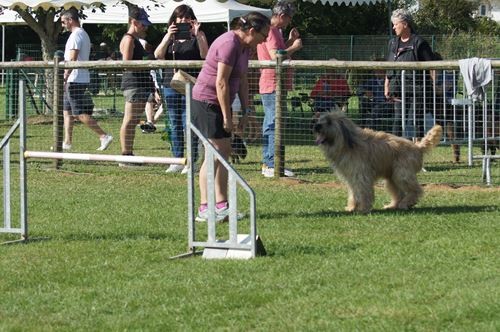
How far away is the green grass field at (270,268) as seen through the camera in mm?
6145

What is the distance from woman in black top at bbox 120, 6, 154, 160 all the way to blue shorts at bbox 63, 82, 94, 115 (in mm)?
817

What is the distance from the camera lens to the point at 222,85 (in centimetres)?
905

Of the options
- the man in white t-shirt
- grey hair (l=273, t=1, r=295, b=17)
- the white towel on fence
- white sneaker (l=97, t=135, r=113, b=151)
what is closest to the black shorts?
the white towel on fence

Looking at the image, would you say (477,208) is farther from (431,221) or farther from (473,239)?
(473,239)

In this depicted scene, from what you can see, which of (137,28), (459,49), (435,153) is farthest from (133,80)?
(459,49)

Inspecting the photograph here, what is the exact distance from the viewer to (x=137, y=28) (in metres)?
14.0

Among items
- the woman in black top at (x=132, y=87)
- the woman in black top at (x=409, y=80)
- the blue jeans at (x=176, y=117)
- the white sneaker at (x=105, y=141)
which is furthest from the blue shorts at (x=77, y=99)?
the woman in black top at (x=409, y=80)

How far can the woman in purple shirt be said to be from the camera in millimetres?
9062

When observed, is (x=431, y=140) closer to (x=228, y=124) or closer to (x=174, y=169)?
(x=228, y=124)

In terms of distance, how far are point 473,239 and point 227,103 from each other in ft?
7.71

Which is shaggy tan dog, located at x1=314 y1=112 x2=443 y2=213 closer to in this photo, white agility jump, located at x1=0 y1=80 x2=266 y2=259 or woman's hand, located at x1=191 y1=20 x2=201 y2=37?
white agility jump, located at x1=0 y1=80 x2=266 y2=259

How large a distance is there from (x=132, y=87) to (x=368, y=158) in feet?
15.9

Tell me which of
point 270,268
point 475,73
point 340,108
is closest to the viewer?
point 270,268

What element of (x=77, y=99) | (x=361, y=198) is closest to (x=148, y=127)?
(x=77, y=99)
